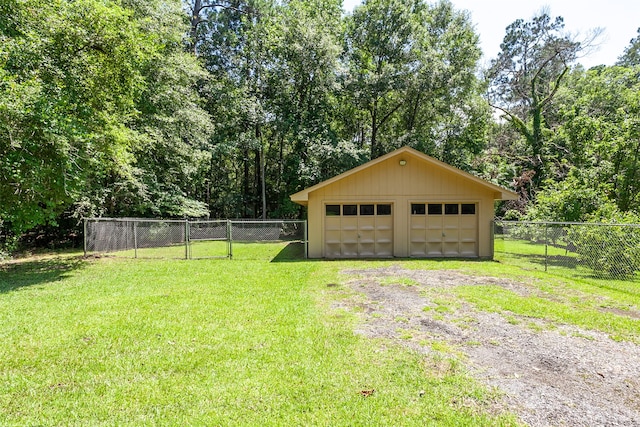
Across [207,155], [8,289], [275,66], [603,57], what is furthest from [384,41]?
[8,289]

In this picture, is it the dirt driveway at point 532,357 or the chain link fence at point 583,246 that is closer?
the dirt driveway at point 532,357

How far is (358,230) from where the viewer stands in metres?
11.9

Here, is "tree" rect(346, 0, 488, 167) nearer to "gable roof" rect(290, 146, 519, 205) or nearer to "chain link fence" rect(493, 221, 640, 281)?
"gable roof" rect(290, 146, 519, 205)

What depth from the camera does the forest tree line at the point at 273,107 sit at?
848cm

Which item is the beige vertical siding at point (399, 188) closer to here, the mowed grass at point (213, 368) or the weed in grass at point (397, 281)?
the weed in grass at point (397, 281)

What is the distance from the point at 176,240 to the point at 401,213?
8.70m

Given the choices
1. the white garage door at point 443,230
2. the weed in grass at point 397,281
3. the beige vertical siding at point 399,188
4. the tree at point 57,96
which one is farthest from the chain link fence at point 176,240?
the weed in grass at point 397,281

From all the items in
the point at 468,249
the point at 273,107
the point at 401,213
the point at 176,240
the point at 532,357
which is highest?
the point at 273,107

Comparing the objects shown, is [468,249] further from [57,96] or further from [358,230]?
[57,96]

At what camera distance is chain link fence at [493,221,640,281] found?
26.3 feet

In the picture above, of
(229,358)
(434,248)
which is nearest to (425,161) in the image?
(434,248)

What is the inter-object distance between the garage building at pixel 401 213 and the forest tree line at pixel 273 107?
3.00 m

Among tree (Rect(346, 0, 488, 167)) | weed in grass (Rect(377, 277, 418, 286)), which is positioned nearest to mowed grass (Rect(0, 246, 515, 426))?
weed in grass (Rect(377, 277, 418, 286))

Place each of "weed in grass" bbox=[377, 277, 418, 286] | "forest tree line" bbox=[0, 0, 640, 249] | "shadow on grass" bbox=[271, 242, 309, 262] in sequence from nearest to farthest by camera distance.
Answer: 1. "weed in grass" bbox=[377, 277, 418, 286]
2. "forest tree line" bbox=[0, 0, 640, 249]
3. "shadow on grass" bbox=[271, 242, 309, 262]
